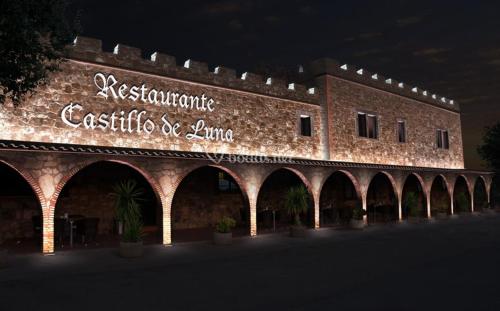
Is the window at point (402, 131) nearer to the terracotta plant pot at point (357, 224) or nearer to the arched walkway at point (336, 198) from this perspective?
the arched walkway at point (336, 198)

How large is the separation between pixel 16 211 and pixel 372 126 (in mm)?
17366

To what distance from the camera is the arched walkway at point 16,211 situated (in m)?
12.9

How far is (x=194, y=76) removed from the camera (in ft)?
51.8

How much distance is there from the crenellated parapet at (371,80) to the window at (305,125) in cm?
251

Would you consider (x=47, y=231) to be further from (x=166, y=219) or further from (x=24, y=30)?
(x=24, y=30)

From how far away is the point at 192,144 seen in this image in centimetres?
1536

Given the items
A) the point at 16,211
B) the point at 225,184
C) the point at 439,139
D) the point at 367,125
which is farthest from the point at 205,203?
the point at 439,139

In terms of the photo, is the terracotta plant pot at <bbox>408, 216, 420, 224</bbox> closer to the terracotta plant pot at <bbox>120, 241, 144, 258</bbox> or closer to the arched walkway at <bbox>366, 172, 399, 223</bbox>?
the arched walkway at <bbox>366, 172, 399, 223</bbox>

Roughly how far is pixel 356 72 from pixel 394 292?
55.5ft

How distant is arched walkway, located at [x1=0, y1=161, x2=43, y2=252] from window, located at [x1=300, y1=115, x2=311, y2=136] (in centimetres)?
1166

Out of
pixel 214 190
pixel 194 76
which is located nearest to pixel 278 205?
pixel 214 190

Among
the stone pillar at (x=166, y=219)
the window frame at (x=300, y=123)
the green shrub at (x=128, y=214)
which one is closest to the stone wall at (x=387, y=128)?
the window frame at (x=300, y=123)

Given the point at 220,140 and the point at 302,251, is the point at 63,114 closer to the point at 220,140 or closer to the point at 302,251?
the point at 220,140

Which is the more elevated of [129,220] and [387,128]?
[387,128]
